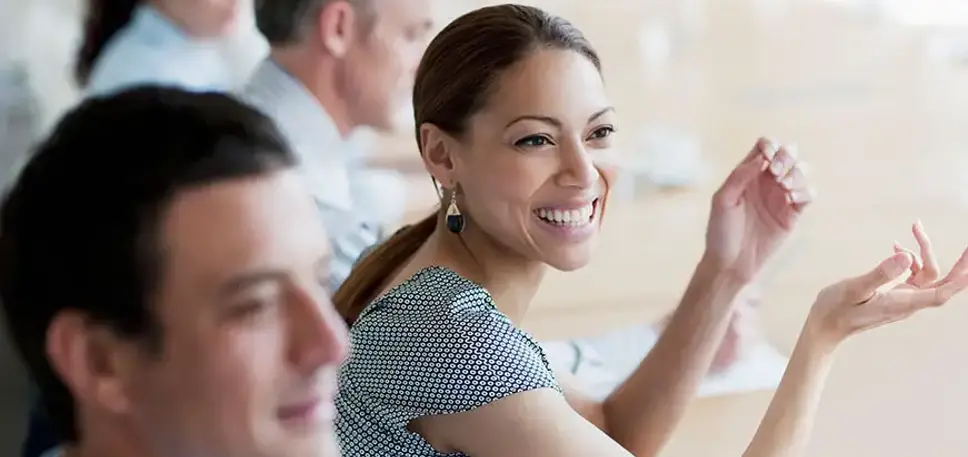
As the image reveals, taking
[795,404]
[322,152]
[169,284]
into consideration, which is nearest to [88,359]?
[169,284]

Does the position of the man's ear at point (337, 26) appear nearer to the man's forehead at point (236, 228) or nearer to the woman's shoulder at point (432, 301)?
the woman's shoulder at point (432, 301)

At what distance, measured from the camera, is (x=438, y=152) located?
0.95 metres

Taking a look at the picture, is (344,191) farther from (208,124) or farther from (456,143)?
(208,124)

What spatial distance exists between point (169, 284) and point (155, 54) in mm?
896

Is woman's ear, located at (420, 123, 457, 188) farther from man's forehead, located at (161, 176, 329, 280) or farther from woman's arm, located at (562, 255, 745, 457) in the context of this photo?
man's forehead, located at (161, 176, 329, 280)

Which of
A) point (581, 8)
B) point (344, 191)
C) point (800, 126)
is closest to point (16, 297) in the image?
point (344, 191)

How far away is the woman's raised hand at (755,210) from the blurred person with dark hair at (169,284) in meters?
0.59

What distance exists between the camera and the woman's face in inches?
35.2

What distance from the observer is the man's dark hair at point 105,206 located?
52 centimetres

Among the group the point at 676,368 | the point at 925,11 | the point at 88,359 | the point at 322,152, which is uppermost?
the point at 925,11

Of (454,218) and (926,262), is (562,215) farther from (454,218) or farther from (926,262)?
(926,262)

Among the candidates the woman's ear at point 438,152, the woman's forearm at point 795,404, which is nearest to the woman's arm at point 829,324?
the woman's forearm at point 795,404

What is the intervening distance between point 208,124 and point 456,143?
1.32ft

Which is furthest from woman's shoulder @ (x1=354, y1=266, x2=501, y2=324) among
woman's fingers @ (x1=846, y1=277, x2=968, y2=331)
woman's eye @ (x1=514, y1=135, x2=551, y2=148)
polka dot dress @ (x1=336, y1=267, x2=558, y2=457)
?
woman's fingers @ (x1=846, y1=277, x2=968, y2=331)
